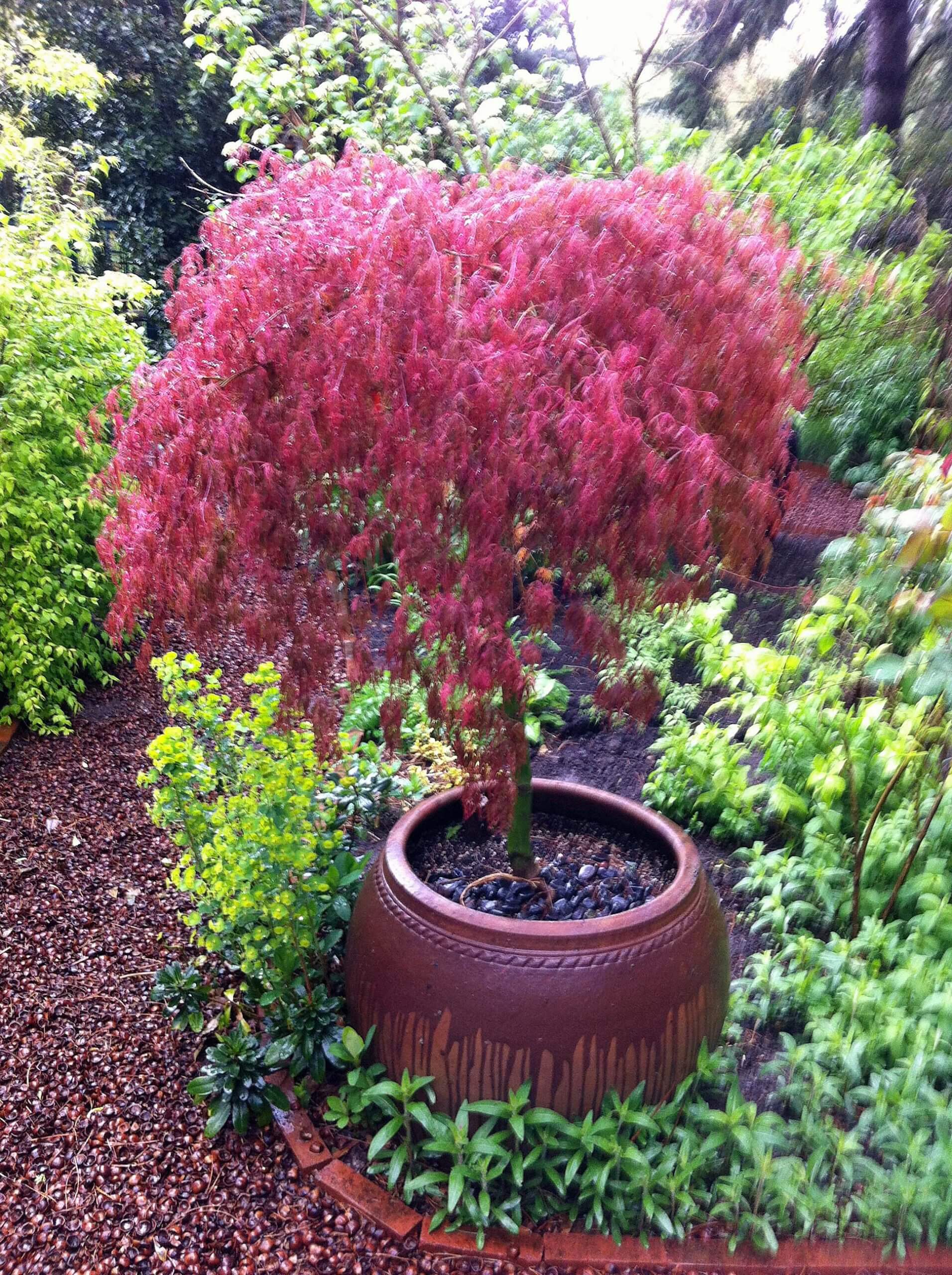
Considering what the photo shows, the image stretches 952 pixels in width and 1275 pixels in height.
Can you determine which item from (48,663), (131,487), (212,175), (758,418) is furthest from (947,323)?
(212,175)

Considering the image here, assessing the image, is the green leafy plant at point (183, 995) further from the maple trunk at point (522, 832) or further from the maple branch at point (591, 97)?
the maple branch at point (591, 97)

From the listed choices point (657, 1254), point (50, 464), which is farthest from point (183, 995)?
point (50, 464)

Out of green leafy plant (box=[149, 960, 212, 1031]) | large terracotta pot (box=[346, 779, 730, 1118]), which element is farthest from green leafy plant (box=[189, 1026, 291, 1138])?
large terracotta pot (box=[346, 779, 730, 1118])

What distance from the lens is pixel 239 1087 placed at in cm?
226

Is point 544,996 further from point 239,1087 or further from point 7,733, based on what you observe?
point 7,733

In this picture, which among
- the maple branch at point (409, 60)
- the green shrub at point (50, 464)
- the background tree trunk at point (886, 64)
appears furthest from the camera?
the background tree trunk at point (886, 64)

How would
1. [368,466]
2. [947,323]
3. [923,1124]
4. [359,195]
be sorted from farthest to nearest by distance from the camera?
1. [947,323]
2. [923,1124]
3. [359,195]
4. [368,466]

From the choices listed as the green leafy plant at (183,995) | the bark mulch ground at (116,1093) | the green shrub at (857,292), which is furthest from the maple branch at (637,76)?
the green leafy plant at (183,995)

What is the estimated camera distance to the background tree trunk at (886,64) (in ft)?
20.2

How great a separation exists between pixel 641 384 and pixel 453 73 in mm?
5133

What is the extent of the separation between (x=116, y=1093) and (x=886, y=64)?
7651 mm

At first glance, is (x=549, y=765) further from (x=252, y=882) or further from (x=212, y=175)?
(x=212, y=175)

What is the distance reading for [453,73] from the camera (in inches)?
225

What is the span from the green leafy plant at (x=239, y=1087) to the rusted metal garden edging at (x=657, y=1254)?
397 mm
